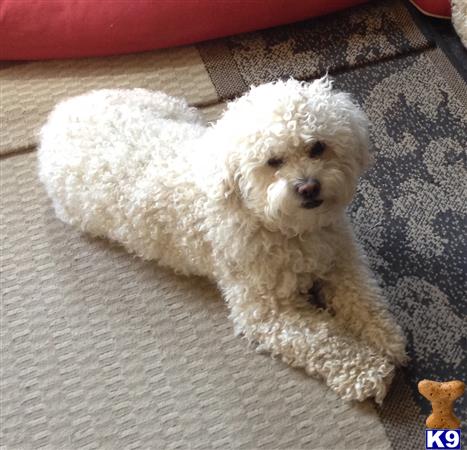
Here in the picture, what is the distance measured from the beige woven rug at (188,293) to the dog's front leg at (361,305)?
8 cm

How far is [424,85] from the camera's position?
182 centimetres

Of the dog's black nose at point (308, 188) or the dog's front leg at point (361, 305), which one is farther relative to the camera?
the dog's front leg at point (361, 305)

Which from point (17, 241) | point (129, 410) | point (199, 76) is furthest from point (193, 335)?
point (199, 76)

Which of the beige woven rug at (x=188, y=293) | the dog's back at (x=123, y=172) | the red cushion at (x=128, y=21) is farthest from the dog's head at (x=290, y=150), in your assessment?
the red cushion at (x=128, y=21)

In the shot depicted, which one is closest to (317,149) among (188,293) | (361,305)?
(361,305)

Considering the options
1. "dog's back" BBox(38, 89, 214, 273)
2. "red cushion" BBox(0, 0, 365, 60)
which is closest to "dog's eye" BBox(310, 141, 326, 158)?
"dog's back" BBox(38, 89, 214, 273)

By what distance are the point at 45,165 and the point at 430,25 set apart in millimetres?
1205

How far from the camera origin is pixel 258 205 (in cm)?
123

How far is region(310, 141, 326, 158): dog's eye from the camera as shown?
1.20 metres

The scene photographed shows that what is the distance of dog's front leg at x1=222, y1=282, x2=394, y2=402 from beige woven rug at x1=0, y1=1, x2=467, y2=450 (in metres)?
0.05

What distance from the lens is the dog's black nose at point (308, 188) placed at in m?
1.18

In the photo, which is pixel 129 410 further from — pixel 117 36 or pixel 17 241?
pixel 117 36

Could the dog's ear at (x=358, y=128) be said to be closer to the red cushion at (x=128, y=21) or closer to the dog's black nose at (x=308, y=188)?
the dog's black nose at (x=308, y=188)

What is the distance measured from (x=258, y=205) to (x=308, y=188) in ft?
0.35
